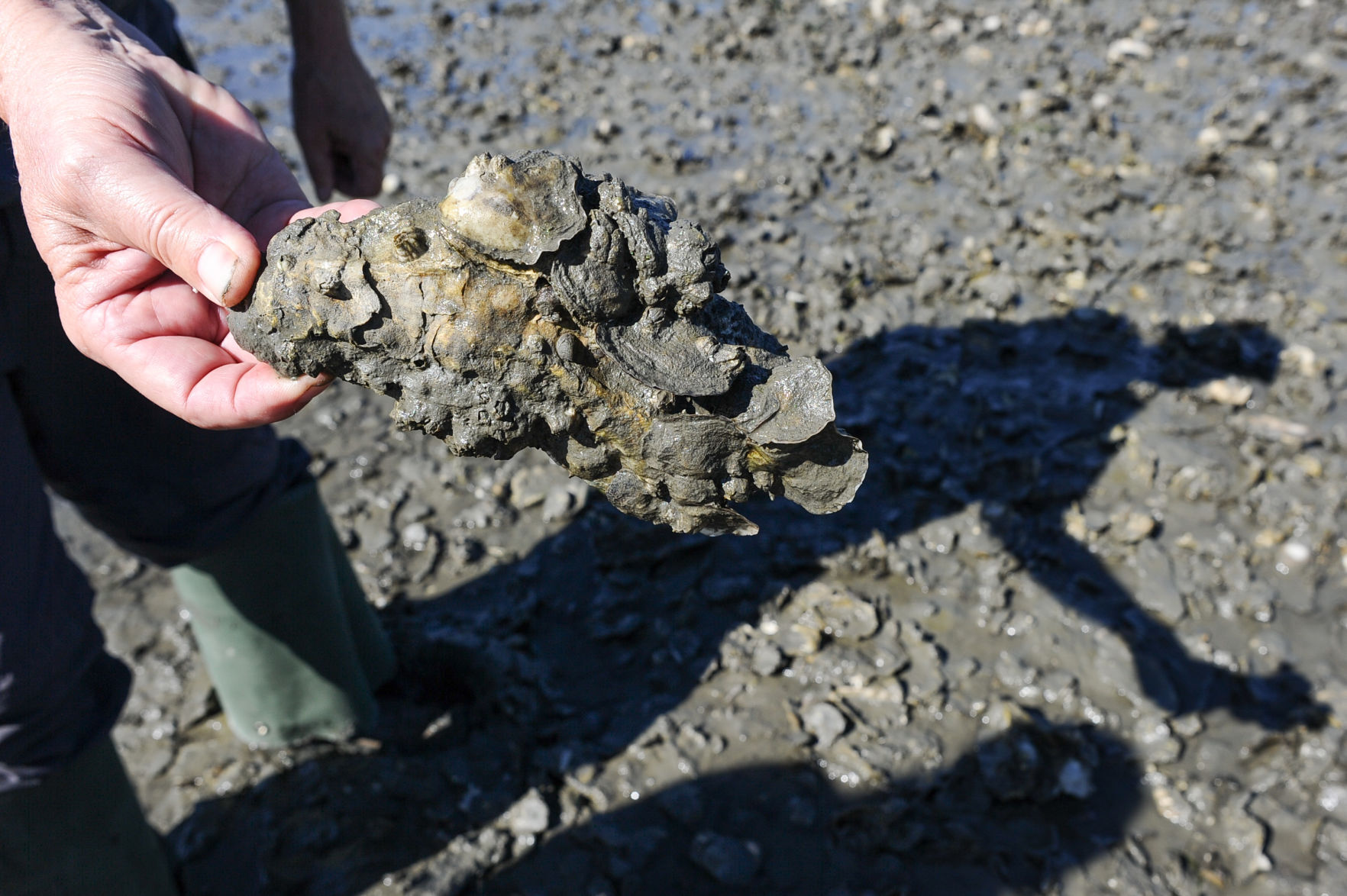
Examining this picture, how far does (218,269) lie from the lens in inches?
70.1

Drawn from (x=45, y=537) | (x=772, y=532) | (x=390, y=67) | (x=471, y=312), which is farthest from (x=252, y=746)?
(x=390, y=67)

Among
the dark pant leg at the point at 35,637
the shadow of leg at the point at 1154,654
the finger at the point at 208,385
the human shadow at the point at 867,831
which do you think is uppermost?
the finger at the point at 208,385

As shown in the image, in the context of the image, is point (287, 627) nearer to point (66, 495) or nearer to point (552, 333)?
point (66, 495)

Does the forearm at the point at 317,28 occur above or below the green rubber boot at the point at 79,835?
above

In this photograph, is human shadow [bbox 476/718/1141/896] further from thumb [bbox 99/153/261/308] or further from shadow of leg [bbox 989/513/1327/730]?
thumb [bbox 99/153/261/308]

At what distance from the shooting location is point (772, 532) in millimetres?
3832

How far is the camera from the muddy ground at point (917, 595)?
3.01m

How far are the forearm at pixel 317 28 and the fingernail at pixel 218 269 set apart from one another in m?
1.79

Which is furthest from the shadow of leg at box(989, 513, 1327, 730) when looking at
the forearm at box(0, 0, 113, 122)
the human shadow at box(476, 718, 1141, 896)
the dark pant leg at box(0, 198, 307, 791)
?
the forearm at box(0, 0, 113, 122)

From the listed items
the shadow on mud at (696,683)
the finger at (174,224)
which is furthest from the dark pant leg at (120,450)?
the shadow on mud at (696,683)

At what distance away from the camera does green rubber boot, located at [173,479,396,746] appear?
296 centimetres

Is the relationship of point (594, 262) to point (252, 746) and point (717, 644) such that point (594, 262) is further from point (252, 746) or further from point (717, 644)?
point (252, 746)

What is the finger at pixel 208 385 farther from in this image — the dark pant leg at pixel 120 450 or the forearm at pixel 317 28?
the forearm at pixel 317 28

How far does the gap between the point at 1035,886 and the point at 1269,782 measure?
956 mm
